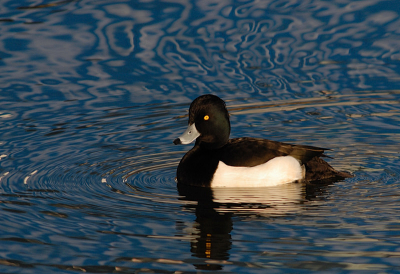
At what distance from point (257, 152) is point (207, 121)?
71 centimetres

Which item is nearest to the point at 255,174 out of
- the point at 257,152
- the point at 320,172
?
the point at 257,152

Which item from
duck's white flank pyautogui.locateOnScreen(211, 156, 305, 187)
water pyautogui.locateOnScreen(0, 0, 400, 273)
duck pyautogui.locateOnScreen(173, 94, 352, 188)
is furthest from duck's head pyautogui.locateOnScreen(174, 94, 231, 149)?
water pyautogui.locateOnScreen(0, 0, 400, 273)

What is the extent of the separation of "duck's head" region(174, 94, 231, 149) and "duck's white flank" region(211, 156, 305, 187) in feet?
1.44

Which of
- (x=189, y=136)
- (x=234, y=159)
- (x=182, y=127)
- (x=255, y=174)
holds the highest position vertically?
(x=189, y=136)

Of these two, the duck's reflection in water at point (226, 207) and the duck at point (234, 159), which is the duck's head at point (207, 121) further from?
the duck's reflection in water at point (226, 207)

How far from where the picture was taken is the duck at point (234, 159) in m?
7.94

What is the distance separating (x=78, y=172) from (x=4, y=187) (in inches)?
34.5

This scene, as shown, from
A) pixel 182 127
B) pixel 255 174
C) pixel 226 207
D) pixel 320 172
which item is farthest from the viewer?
pixel 182 127

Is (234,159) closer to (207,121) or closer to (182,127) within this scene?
(207,121)

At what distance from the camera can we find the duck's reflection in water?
19.9 feet

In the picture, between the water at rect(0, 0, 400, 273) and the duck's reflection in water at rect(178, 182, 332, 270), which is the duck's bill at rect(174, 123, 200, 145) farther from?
the duck's reflection in water at rect(178, 182, 332, 270)

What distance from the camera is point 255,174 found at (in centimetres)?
794

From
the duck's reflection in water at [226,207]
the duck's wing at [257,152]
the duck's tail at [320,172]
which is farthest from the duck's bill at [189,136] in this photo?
the duck's tail at [320,172]

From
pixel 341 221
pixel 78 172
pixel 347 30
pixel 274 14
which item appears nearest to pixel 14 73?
pixel 78 172
